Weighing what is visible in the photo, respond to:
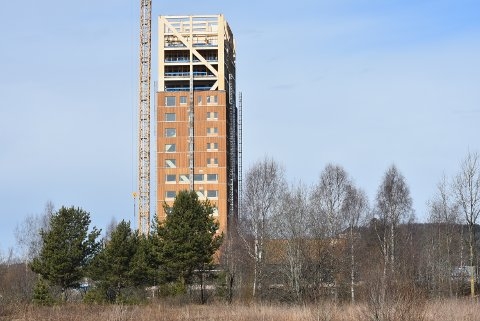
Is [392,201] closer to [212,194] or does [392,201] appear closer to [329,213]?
[329,213]

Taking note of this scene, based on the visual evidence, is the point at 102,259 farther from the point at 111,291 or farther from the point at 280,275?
the point at 280,275

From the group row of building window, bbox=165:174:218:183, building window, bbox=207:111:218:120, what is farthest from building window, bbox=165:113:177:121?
row of building window, bbox=165:174:218:183

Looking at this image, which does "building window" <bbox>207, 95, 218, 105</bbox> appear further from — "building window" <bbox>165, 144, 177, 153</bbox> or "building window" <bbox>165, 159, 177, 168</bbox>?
"building window" <bbox>165, 159, 177, 168</bbox>

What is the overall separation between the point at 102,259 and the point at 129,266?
208 cm

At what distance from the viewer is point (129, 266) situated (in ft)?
174

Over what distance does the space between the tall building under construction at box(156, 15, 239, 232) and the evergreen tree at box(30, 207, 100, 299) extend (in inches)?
1657

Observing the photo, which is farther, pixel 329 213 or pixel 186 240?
pixel 329 213

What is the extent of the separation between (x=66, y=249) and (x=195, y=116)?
5051 centimetres

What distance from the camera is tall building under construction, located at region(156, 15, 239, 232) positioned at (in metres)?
99.3

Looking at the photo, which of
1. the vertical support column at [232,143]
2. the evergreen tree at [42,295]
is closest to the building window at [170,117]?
the vertical support column at [232,143]

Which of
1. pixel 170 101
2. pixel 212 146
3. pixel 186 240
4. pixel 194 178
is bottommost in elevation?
pixel 186 240

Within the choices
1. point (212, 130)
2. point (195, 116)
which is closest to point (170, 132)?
point (195, 116)

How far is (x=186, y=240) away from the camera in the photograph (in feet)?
168

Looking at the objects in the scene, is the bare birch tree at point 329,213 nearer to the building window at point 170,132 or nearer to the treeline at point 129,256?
the treeline at point 129,256
